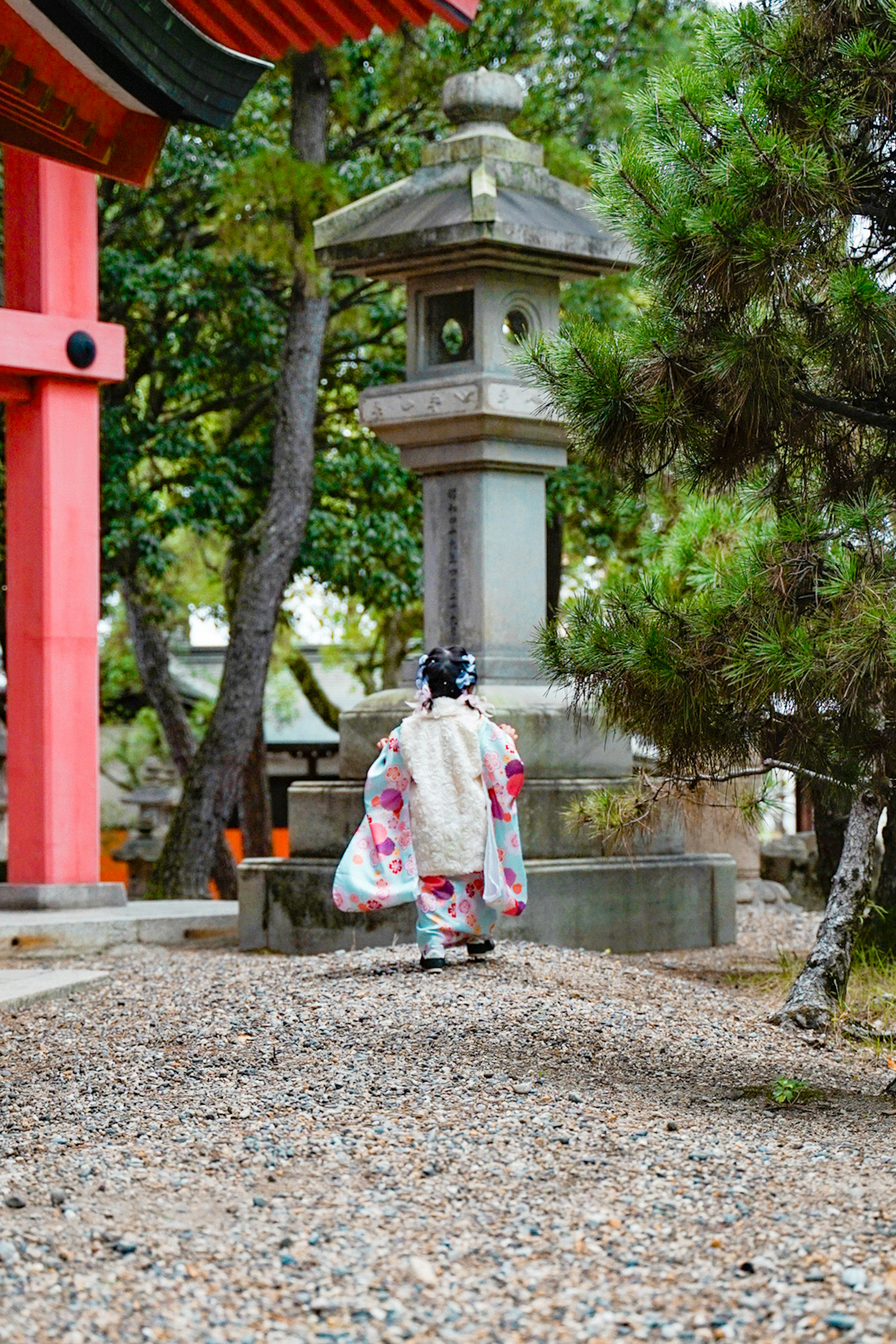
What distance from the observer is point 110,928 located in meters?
8.00

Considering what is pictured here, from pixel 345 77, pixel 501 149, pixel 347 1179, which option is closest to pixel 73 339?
pixel 501 149

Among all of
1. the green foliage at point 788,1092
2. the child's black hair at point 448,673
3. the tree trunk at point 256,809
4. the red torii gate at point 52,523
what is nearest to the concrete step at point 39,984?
the child's black hair at point 448,673

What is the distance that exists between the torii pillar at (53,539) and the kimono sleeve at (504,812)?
301cm

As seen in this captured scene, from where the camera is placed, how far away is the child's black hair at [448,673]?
6340mm

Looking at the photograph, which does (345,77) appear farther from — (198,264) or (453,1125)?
(453,1125)

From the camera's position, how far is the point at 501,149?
7828 mm

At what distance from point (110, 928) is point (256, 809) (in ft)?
18.4

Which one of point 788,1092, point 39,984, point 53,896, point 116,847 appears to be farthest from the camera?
point 116,847

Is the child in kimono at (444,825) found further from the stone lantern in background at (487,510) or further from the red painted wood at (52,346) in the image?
the red painted wood at (52,346)

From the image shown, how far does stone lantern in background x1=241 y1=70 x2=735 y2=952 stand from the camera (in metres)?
7.36

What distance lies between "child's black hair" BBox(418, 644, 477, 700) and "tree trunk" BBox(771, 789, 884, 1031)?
163 centimetres

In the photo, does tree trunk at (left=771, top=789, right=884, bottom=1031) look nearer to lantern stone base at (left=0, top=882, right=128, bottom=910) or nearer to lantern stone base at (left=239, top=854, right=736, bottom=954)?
lantern stone base at (left=239, top=854, right=736, bottom=954)

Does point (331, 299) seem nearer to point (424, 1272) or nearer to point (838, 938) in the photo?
point (838, 938)

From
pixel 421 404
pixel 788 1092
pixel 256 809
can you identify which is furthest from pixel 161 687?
pixel 788 1092
